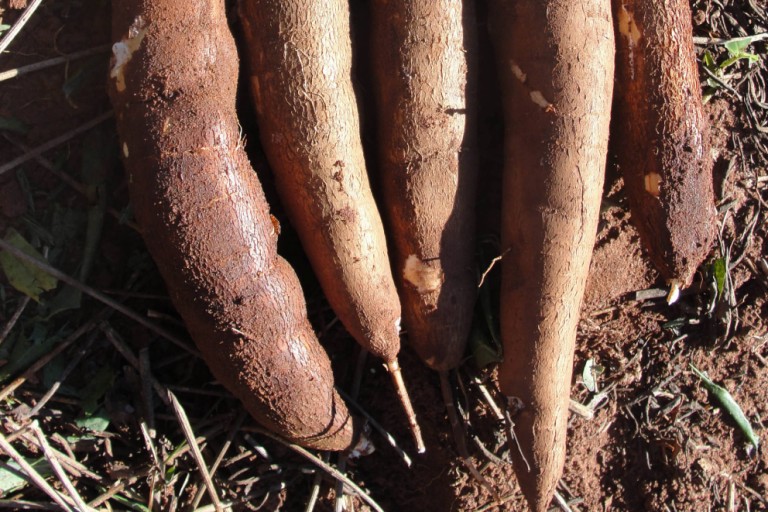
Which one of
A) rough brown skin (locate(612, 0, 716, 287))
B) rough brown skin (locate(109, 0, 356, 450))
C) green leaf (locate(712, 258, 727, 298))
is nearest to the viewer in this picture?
rough brown skin (locate(109, 0, 356, 450))

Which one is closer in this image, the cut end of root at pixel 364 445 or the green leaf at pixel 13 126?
the green leaf at pixel 13 126

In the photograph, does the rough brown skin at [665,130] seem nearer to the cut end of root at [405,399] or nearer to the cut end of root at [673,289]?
the cut end of root at [673,289]

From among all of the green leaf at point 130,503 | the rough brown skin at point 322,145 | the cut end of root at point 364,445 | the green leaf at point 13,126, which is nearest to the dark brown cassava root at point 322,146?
the rough brown skin at point 322,145

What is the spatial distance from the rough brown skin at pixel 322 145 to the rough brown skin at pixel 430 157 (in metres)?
0.08

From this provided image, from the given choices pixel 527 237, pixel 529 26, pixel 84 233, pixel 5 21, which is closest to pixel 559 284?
pixel 527 237

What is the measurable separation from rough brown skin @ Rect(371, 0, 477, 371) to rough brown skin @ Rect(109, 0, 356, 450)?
0.31 meters

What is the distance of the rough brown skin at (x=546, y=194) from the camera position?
5.48 ft

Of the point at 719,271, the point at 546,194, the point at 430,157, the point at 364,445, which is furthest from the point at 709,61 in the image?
the point at 364,445

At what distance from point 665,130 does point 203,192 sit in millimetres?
1089

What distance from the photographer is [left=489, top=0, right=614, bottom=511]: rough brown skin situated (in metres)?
1.67

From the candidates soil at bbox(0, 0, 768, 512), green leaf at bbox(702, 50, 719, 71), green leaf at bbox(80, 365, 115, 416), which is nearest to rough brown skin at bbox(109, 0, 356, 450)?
soil at bbox(0, 0, 768, 512)

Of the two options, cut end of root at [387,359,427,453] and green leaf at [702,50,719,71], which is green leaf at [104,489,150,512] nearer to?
cut end of root at [387,359,427,453]

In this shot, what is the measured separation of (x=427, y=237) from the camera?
173 centimetres

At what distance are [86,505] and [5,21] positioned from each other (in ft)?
3.76
